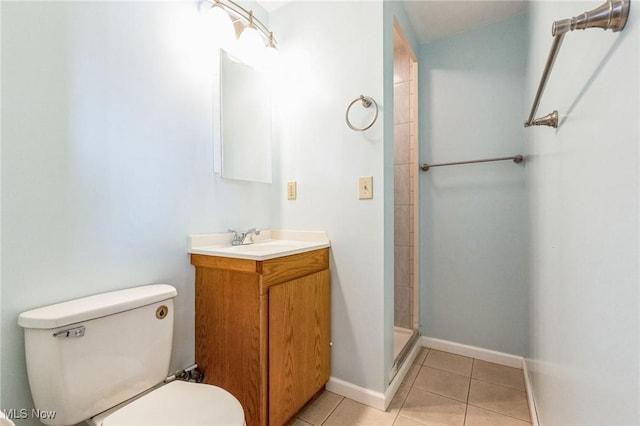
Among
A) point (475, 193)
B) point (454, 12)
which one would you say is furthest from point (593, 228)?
point (454, 12)

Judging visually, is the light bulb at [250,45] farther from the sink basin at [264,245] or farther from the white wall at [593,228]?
the white wall at [593,228]

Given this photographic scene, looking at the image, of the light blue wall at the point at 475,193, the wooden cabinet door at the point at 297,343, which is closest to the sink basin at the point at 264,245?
the wooden cabinet door at the point at 297,343

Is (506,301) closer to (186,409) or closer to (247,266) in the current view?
(247,266)

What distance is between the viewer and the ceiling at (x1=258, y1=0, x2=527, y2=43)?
5.54 ft

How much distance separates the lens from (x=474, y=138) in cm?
191

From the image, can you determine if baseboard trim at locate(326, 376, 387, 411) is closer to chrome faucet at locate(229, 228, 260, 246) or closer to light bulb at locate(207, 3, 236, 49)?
chrome faucet at locate(229, 228, 260, 246)

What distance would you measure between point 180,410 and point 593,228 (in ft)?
4.01

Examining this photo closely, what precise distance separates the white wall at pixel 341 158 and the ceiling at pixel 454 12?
451mm

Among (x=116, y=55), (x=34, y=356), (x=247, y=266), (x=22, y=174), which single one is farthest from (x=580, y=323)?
(x=116, y=55)

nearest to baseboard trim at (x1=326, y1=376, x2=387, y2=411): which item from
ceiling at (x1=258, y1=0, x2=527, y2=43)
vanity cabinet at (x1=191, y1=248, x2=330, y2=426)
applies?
vanity cabinet at (x1=191, y1=248, x2=330, y2=426)

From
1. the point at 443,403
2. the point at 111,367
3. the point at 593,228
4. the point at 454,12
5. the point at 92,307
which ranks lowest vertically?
the point at 443,403

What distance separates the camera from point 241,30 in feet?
5.14

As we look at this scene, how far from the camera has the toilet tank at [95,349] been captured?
80 centimetres

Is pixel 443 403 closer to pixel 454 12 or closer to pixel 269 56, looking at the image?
pixel 269 56
